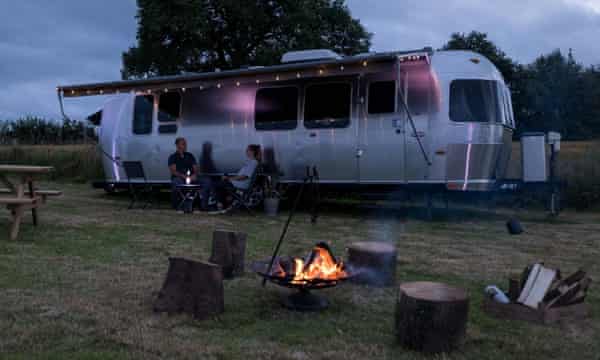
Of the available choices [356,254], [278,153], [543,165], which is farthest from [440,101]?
[356,254]

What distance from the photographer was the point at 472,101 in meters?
8.26

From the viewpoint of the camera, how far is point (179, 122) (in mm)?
10398

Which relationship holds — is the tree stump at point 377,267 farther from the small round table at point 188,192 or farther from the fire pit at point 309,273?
the small round table at point 188,192

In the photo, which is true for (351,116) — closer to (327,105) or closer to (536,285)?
(327,105)

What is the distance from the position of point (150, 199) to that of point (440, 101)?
20.9 feet

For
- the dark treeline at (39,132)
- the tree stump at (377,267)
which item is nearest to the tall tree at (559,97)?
the dark treeline at (39,132)

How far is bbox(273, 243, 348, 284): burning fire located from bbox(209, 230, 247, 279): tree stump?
0.84 meters

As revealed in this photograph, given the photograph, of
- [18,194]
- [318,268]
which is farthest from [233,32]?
[318,268]

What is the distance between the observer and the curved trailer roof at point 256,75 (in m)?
7.78

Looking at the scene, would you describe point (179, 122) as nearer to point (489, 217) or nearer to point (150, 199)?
point (150, 199)

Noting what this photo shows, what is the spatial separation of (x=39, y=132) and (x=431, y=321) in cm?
2790

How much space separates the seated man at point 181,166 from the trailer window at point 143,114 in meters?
1.37

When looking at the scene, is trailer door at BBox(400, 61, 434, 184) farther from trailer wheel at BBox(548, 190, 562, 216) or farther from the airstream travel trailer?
trailer wheel at BBox(548, 190, 562, 216)

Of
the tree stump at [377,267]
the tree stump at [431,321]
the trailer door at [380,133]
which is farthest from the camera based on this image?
the trailer door at [380,133]
